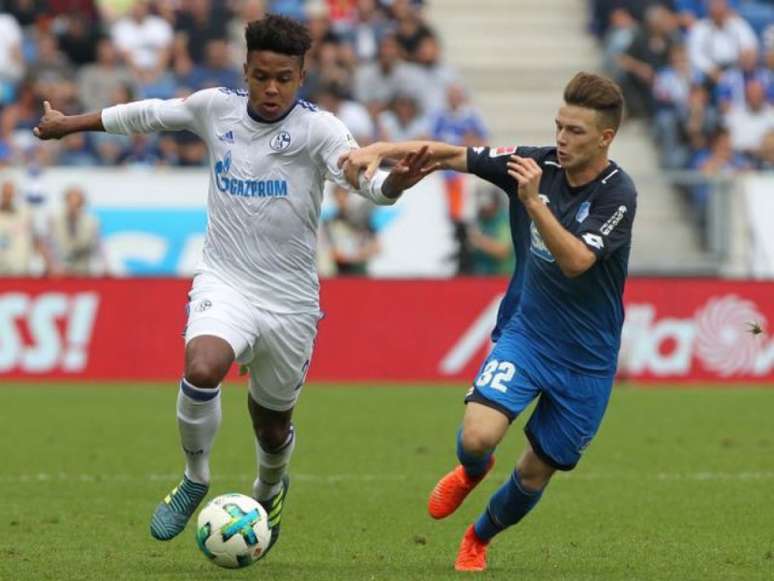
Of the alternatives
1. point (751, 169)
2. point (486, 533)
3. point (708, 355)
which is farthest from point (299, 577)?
point (751, 169)

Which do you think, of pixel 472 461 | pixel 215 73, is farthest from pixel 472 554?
pixel 215 73

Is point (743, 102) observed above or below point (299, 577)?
below

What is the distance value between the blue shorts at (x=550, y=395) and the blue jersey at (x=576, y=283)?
2.3 inches

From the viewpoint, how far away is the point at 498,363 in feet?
28.6

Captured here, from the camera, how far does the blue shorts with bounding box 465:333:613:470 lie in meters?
8.64

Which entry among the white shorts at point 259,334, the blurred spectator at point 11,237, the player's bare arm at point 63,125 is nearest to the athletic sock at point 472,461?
the white shorts at point 259,334

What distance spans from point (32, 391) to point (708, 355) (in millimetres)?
7713

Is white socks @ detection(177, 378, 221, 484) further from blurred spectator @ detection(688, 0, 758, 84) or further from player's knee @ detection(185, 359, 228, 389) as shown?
blurred spectator @ detection(688, 0, 758, 84)

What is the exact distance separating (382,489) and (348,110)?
38.8ft

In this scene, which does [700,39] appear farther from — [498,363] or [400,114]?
[498,363]

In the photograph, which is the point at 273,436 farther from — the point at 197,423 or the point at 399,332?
the point at 399,332

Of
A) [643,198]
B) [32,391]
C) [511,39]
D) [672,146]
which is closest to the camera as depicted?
[32,391]

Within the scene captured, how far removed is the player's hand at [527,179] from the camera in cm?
816

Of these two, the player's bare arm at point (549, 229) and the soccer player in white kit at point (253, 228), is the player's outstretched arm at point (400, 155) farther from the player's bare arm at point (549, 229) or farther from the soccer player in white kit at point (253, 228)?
the player's bare arm at point (549, 229)
